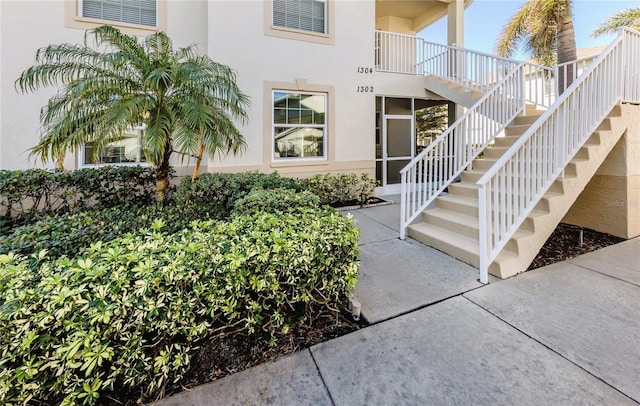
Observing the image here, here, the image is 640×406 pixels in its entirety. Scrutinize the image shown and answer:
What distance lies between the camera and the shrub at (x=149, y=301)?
5.48 ft

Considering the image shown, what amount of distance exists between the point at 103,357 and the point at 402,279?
9.42ft

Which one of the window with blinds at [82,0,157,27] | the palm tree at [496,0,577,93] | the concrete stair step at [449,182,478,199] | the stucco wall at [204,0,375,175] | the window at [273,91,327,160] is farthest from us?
the palm tree at [496,0,577,93]

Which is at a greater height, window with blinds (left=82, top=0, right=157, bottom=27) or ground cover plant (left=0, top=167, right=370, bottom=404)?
window with blinds (left=82, top=0, right=157, bottom=27)

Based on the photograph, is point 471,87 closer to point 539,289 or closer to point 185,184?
point 539,289

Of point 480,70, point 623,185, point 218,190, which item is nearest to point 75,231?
point 218,190

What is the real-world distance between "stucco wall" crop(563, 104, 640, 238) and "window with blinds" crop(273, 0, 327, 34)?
6.62 meters

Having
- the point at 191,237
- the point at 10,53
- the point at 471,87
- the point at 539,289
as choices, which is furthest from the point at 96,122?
the point at 471,87

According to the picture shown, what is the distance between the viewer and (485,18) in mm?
11305

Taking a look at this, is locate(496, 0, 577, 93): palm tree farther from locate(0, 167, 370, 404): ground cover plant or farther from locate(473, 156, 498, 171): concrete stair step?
locate(0, 167, 370, 404): ground cover plant

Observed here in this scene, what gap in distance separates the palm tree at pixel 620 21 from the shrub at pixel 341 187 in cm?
1076

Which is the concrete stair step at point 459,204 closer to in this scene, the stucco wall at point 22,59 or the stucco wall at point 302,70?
the stucco wall at point 302,70

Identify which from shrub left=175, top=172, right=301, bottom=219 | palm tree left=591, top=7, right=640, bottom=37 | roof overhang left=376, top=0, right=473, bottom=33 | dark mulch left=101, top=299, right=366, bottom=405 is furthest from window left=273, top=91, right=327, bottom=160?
palm tree left=591, top=7, right=640, bottom=37

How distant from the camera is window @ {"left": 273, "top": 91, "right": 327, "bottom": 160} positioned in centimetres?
745

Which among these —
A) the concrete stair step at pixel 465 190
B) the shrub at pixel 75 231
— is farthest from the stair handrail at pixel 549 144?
the shrub at pixel 75 231
